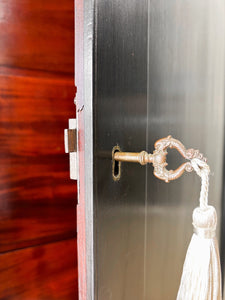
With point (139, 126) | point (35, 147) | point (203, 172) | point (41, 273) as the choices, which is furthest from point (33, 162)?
point (203, 172)

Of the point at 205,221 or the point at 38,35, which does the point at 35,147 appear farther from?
the point at 205,221

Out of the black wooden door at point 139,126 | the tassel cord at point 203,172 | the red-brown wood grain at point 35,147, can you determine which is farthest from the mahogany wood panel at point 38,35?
the tassel cord at point 203,172

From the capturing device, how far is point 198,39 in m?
0.66

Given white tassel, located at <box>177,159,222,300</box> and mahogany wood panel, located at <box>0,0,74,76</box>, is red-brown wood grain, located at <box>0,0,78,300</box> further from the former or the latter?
white tassel, located at <box>177,159,222,300</box>

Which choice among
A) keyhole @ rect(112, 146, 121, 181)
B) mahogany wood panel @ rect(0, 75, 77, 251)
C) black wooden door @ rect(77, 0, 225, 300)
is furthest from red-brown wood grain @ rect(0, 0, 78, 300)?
keyhole @ rect(112, 146, 121, 181)

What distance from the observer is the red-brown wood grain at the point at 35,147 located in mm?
773

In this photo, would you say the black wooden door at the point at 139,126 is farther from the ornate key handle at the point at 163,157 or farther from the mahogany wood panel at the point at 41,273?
the mahogany wood panel at the point at 41,273

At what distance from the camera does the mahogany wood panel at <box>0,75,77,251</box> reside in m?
0.78

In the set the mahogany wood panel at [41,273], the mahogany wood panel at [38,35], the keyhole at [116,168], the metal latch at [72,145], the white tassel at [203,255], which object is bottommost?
the mahogany wood panel at [41,273]

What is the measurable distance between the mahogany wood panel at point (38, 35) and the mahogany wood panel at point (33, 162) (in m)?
0.05

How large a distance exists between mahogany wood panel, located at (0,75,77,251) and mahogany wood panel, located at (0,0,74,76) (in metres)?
0.05

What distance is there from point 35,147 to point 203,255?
62 centimetres

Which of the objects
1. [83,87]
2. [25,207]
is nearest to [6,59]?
[25,207]

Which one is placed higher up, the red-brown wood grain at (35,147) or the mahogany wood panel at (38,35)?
the mahogany wood panel at (38,35)
